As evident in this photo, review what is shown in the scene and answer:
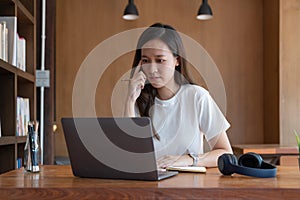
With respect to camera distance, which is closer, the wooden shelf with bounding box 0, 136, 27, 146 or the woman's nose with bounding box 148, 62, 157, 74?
the woman's nose with bounding box 148, 62, 157, 74

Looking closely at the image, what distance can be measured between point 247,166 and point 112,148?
0.49 meters

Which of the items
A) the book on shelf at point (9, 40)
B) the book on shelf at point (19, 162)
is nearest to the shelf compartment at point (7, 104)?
the book on shelf at point (9, 40)

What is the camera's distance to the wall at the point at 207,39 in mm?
5480

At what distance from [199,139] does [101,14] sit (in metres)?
3.59

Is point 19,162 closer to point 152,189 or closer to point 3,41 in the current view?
point 3,41

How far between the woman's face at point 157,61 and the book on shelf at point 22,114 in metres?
1.35

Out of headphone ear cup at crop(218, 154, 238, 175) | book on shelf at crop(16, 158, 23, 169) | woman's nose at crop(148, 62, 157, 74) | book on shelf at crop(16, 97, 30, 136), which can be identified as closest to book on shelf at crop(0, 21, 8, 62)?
book on shelf at crop(16, 97, 30, 136)

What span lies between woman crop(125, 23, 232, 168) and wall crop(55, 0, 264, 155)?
3.25m

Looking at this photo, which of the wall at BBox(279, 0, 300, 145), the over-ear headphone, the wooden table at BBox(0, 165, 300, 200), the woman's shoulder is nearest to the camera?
the wooden table at BBox(0, 165, 300, 200)

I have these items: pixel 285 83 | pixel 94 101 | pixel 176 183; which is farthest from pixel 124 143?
pixel 94 101

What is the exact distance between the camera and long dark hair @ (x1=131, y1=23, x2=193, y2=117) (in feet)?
7.16

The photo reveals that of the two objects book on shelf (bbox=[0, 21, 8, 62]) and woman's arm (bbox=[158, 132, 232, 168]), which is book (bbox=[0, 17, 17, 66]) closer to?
book on shelf (bbox=[0, 21, 8, 62])

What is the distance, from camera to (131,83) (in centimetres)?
210

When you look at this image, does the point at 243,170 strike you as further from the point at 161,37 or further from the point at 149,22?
the point at 149,22
